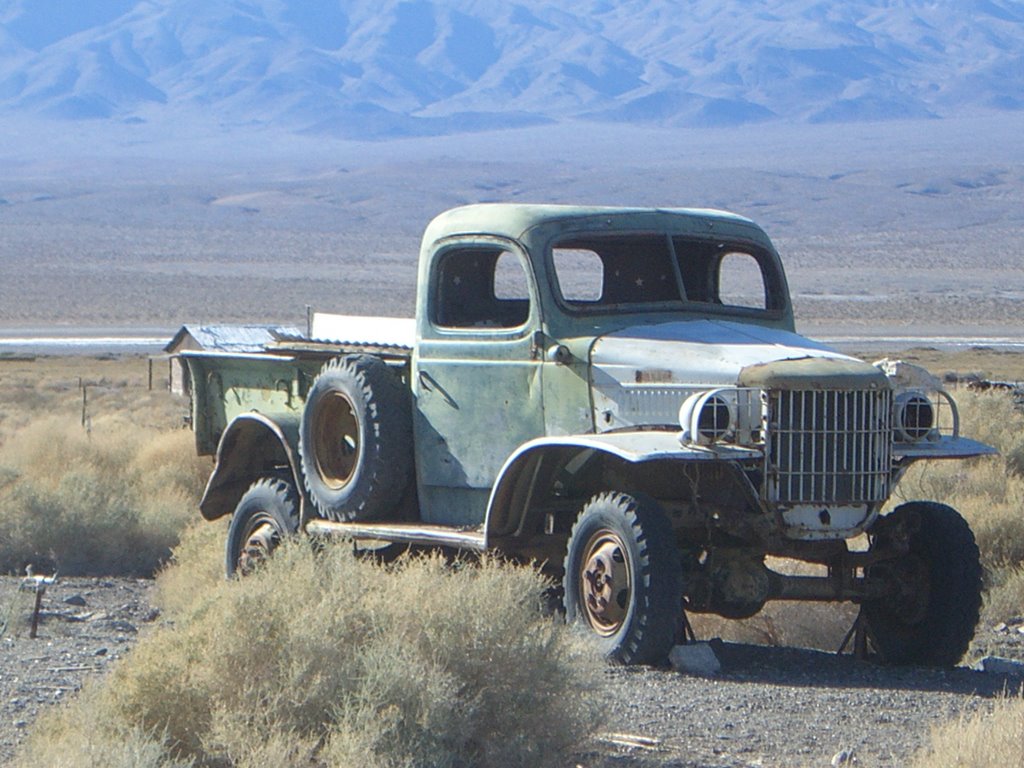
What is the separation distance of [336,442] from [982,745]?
5.26 m

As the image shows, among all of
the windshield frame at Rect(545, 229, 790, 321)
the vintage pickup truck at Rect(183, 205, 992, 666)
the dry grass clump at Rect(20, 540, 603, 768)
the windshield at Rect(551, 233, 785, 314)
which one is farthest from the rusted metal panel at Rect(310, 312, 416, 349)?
the dry grass clump at Rect(20, 540, 603, 768)

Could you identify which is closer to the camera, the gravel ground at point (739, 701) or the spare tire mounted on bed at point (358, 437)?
the gravel ground at point (739, 701)

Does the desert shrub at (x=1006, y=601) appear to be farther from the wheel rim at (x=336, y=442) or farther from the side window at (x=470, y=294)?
the wheel rim at (x=336, y=442)

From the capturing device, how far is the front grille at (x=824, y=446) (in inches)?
338

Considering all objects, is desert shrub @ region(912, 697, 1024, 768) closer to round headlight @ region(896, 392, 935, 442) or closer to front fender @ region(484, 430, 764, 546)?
front fender @ region(484, 430, 764, 546)

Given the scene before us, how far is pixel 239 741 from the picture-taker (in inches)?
241

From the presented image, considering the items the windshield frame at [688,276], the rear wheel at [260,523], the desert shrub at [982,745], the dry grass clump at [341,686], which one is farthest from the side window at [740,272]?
the desert shrub at [982,745]

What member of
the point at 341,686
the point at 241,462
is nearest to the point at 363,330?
the point at 241,462

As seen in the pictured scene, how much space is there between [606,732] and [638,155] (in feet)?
610

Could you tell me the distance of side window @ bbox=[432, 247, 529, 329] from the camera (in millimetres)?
10469

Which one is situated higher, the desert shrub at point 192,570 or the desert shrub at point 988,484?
the desert shrub at point 988,484

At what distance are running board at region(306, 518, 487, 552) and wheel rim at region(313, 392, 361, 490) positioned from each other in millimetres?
260

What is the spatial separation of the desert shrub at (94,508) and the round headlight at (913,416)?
7.07m

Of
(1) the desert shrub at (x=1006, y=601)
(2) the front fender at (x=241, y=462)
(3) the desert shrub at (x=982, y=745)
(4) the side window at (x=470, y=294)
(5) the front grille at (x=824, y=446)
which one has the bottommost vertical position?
→ (1) the desert shrub at (x=1006, y=601)
